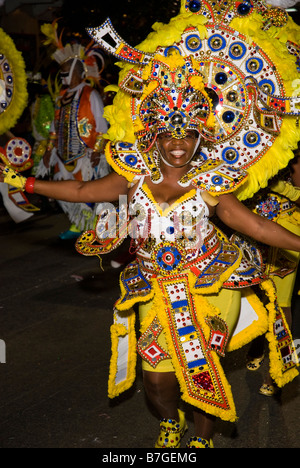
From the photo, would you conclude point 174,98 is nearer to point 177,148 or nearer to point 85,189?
point 177,148

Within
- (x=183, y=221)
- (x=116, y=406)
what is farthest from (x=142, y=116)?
(x=116, y=406)

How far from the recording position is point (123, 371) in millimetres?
3250

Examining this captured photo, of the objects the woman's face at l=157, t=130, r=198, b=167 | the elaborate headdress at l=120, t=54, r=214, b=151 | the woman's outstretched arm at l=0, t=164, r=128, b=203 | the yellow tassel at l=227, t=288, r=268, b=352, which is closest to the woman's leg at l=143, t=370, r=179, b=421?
the yellow tassel at l=227, t=288, r=268, b=352

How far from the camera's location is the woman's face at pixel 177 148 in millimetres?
2873

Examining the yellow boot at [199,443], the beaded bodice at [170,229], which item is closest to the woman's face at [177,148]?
the beaded bodice at [170,229]

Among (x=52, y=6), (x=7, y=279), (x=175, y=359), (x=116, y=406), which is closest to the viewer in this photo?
(x=175, y=359)

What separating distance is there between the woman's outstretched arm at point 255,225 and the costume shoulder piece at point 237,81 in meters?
0.29

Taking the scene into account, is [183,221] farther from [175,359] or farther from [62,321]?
[62,321]

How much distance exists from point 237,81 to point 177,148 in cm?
62

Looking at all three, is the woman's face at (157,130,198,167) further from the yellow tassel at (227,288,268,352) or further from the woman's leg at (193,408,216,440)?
the woman's leg at (193,408,216,440)

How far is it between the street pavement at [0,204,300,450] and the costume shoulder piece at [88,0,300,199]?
56.2 inches

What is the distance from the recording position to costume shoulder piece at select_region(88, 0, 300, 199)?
10.3ft

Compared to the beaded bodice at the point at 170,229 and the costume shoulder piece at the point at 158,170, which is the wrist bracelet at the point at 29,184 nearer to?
the costume shoulder piece at the point at 158,170
